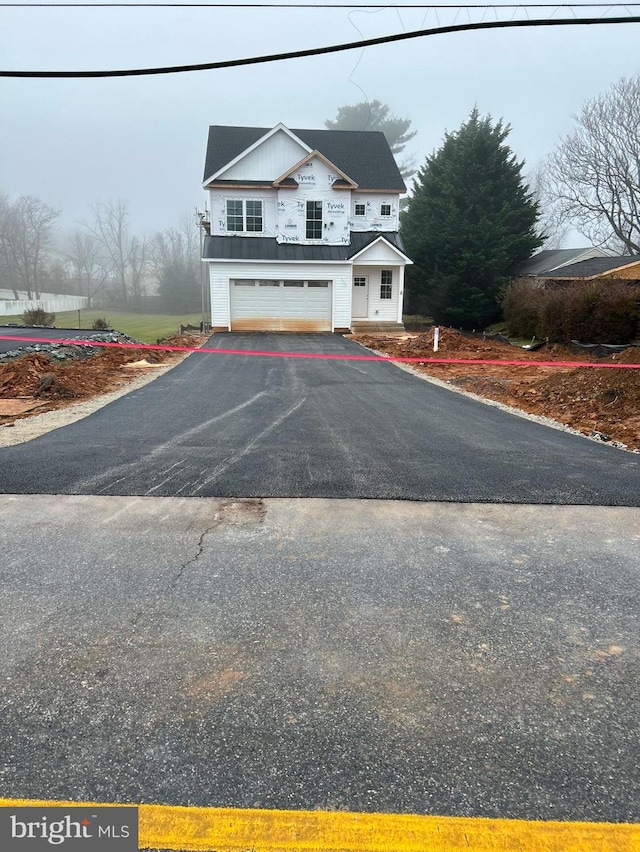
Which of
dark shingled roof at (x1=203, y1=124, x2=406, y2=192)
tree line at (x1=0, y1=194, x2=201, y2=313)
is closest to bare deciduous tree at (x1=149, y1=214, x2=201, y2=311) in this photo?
tree line at (x1=0, y1=194, x2=201, y2=313)

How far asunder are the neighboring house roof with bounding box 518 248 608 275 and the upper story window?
14603 millimetres

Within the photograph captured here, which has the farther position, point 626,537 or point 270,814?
point 626,537

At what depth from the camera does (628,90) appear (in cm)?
3553

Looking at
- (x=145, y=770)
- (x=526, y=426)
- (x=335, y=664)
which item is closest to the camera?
(x=145, y=770)

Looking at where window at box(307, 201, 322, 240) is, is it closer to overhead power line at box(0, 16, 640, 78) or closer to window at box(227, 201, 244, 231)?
window at box(227, 201, 244, 231)

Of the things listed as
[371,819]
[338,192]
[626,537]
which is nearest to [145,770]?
[371,819]

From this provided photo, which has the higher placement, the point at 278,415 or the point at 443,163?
the point at 443,163

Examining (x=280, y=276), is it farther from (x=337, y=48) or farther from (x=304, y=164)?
(x=337, y=48)

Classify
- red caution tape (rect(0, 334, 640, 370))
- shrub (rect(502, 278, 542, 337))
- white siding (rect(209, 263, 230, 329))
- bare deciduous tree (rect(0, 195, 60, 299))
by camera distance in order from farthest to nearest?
1. bare deciduous tree (rect(0, 195, 60, 299))
2. white siding (rect(209, 263, 230, 329))
3. shrub (rect(502, 278, 542, 337))
4. red caution tape (rect(0, 334, 640, 370))

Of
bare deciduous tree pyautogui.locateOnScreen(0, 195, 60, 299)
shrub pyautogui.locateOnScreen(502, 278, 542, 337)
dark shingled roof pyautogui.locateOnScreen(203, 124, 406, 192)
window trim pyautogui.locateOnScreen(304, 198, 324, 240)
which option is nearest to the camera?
shrub pyautogui.locateOnScreen(502, 278, 542, 337)

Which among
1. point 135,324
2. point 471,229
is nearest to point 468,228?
point 471,229

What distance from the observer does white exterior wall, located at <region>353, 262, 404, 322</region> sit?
26.5m

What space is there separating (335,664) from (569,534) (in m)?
2.67

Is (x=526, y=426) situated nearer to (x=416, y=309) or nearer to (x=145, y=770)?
(x=145, y=770)
